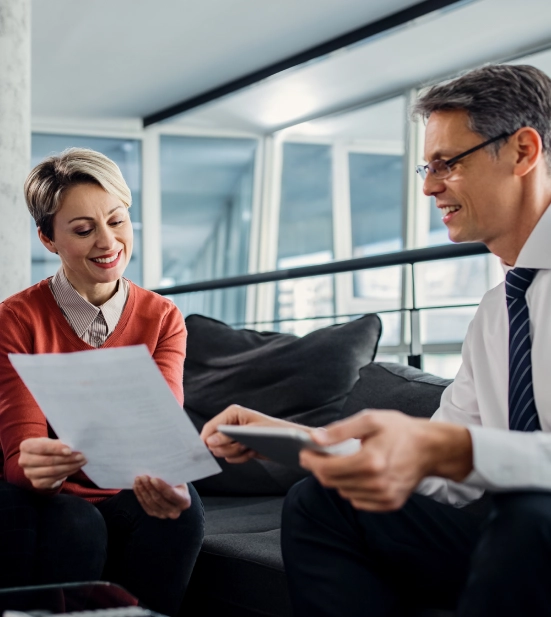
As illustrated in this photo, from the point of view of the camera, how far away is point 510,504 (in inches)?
37.9

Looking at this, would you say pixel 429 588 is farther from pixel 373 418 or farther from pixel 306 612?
pixel 373 418

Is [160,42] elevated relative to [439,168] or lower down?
elevated

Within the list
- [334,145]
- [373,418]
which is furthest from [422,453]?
[334,145]

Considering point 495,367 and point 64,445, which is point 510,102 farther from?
point 64,445

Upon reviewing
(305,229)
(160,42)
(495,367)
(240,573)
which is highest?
(160,42)

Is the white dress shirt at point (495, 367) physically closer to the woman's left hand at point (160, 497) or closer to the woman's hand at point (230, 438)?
the woman's hand at point (230, 438)

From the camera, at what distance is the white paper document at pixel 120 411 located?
1.17m

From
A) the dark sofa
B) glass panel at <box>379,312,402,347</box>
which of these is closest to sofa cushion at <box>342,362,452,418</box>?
the dark sofa

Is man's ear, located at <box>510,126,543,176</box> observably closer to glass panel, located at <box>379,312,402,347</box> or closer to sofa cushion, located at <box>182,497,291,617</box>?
sofa cushion, located at <box>182,497,291,617</box>

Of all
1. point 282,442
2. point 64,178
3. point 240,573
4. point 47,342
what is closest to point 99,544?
point 240,573

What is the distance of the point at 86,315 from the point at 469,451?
1.03 m

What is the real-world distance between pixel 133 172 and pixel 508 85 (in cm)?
720

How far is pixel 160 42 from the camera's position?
650 cm

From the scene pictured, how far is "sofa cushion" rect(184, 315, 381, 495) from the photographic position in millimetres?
2299
